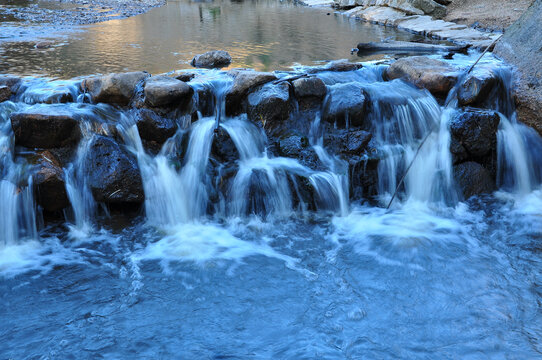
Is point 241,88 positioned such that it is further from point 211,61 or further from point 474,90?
point 474,90

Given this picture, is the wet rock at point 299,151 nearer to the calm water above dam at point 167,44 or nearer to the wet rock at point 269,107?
the wet rock at point 269,107

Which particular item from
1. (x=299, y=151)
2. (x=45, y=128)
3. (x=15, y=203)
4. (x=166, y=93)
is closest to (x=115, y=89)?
(x=166, y=93)

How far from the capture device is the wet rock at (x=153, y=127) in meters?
5.53

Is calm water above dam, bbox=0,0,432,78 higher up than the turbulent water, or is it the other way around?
calm water above dam, bbox=0,0,432,78

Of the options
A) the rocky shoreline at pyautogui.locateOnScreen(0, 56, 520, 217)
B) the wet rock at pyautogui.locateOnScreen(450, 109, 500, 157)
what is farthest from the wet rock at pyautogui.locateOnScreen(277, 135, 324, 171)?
the wet rock at pyautogui.locateOnScreen(450, 109, 500, 157)

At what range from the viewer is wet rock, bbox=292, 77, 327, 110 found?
6141 millimetres

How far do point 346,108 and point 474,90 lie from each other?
6.87 feet

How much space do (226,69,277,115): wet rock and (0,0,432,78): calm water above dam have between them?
2.50 metres

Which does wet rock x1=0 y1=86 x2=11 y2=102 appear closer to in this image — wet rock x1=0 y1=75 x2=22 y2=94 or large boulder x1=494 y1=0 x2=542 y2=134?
wet rock x1=0 y1=75 x2=22 y2=94

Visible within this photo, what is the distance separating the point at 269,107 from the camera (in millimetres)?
5867

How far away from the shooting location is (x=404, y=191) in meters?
5.79

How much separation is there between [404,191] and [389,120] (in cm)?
112

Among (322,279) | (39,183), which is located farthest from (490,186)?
(39,183)

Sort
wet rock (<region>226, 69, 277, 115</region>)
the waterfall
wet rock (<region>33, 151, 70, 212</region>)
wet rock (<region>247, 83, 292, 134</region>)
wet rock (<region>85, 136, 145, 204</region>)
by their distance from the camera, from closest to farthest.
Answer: the waterfall, wet rock (<region>33, 151, 70, 212</region>), wet rock (<region>85, 136, 145, 204</region>), wet rock (<region>247, 83, 292, 134</region>), wet rock (<region>226, 69, 277, 115</region>)
